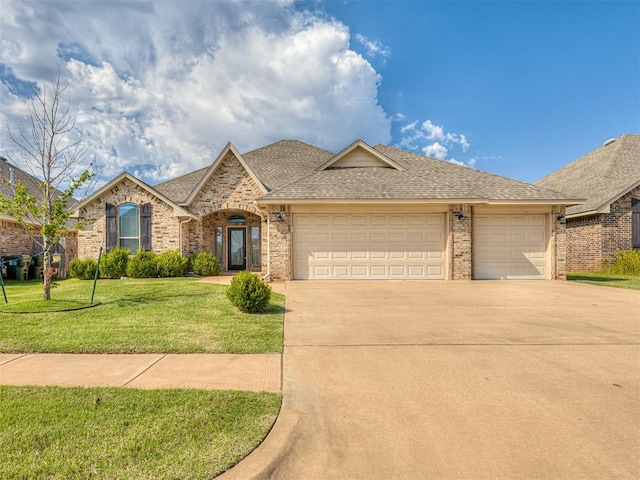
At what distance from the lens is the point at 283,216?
11.6 meters

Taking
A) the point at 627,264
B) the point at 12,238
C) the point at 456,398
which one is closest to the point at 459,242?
A: the point at 627,264

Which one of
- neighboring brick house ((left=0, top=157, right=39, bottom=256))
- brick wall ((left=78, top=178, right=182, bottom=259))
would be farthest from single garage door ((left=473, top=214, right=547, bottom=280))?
neighboring brick house ((left=0, top=157, right=39, bottom=256))

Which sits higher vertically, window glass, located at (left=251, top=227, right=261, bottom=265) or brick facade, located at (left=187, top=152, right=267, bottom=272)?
brick facade, located at (left=187, top=152, right=267, bottom=272)

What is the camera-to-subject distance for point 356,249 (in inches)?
466

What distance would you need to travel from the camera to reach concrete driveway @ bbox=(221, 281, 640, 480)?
2277mm

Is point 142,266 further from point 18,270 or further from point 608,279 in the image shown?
point 608,279

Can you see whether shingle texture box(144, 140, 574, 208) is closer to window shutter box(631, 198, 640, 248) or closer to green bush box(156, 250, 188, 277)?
green bush box(156, 250, 188, 277)

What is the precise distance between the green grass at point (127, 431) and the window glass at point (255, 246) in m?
12.3

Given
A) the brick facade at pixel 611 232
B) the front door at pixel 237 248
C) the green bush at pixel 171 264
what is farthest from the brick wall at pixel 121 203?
the brick facade at pixel 611 232

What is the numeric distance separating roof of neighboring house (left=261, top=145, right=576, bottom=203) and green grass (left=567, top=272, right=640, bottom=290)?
331cm

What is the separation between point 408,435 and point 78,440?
2560 mm

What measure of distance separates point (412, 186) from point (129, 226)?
12.3 meters

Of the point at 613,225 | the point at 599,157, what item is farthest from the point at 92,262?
the point at 599,157

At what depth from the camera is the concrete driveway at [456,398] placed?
7.47 feet
